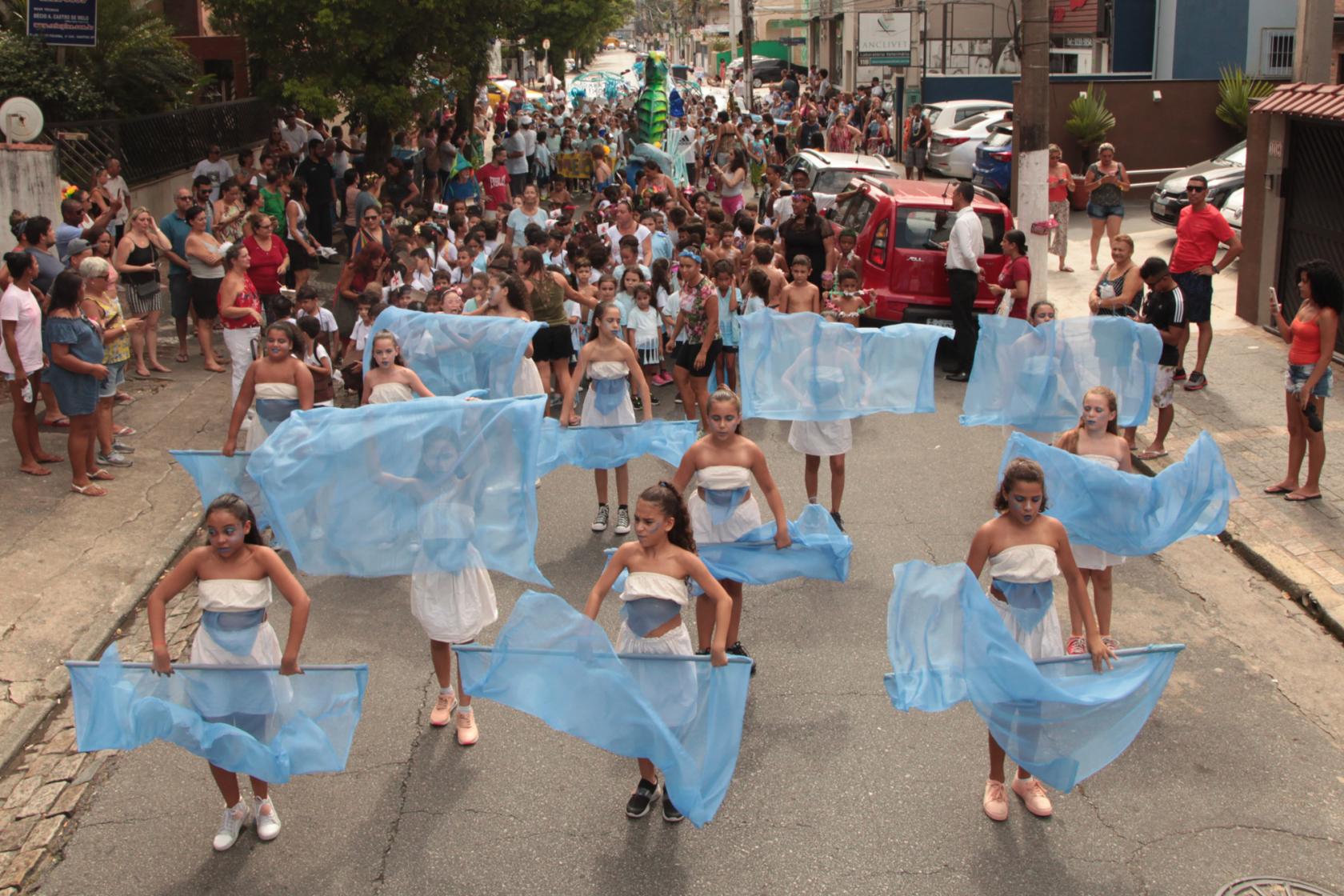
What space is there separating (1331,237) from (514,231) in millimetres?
8695

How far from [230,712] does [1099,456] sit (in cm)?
460

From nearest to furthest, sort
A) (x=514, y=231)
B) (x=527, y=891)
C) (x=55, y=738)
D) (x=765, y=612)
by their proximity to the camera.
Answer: (x=527, y=891), (x=55, y=738), (x=765, y=612), (x=514, y=231)

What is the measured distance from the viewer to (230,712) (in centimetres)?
568

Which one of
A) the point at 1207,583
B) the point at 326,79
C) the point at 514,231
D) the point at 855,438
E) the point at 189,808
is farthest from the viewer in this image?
the point at 326,79

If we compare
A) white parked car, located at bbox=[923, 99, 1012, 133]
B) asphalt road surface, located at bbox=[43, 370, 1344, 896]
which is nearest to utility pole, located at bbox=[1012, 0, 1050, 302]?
asphalt road surface, located at bbox=[43, 370, 1344, 896]

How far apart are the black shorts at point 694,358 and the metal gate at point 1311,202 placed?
20.8 feet

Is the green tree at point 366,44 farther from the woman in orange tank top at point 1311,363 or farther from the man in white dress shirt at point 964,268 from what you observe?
the woman in orange tank top at point 1311,363

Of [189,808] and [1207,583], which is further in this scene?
[1207,583]

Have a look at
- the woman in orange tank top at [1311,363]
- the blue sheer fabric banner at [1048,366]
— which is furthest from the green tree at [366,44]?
the woman in orange tank top at [1311,363]

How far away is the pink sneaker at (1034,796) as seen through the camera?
605 centimetres

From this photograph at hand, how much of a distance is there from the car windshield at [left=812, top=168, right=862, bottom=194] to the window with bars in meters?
13.9

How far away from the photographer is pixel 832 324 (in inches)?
370

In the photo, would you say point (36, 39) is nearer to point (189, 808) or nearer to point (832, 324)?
point (832, 324)

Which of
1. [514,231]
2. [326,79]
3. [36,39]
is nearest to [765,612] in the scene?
[514,231]
